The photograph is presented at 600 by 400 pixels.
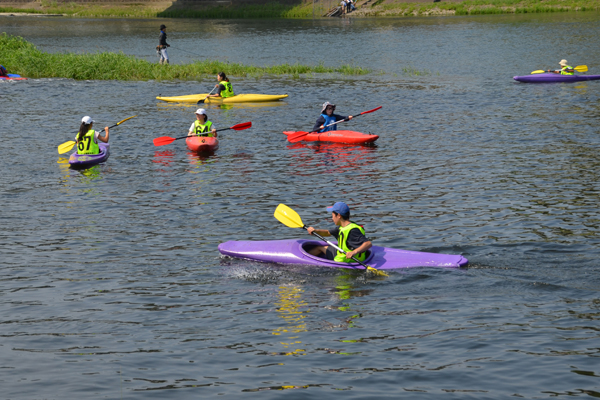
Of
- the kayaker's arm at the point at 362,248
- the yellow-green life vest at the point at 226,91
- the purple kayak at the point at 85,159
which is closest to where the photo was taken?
the kayaker's arm at the point at 362,248

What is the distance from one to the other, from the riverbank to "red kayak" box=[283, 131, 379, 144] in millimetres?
46960

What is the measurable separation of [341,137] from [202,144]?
13.2 feet

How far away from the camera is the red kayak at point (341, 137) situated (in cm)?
1970

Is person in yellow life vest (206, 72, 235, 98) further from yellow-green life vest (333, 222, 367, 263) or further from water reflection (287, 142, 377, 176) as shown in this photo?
yellow-green life vest (333, 222, 367, 263)

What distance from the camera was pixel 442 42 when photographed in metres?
45.6

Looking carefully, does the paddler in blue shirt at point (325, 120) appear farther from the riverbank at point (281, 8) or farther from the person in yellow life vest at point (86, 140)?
the riverbank at point (281, 8)

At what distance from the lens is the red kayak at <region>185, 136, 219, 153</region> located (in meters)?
19.0

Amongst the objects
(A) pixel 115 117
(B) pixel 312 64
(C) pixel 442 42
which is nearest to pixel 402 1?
(C) pixel 442 42

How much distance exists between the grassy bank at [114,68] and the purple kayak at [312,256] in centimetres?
2338

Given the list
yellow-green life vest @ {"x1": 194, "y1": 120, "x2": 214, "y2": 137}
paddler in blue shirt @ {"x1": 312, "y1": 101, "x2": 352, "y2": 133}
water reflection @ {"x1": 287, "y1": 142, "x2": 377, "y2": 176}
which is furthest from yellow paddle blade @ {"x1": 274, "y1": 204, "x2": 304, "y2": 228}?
paddler in blue shirt @ {"x1": 312, "y1": 101, "x2": 352, "y2": 133}

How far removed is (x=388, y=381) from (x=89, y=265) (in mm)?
5767

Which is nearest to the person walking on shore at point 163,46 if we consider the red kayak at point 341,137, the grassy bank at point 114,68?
the grassy bank at point 114,68

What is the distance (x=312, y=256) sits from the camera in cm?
1078

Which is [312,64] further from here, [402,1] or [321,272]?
[402,1]
